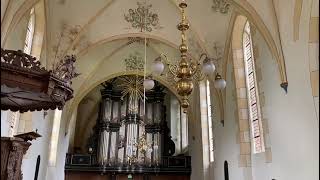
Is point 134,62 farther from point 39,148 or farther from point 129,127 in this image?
point 39,148

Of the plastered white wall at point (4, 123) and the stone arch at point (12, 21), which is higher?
the stone arch at point (12, 21)

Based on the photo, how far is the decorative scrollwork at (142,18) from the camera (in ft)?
31.7

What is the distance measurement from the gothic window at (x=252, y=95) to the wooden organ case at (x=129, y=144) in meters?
5.50

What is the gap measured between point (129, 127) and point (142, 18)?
5.59 metres

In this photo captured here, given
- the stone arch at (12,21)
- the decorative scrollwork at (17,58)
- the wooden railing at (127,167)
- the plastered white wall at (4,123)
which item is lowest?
the wooden railing at (127,167)

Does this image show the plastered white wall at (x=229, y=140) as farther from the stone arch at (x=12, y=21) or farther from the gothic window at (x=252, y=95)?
the stone arch at (x=12, y=21)

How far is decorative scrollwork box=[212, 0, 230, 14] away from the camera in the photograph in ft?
28.1

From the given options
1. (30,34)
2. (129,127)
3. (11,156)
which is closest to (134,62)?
(129,127)

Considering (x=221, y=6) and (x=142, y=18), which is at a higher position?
(x=142, y=18)

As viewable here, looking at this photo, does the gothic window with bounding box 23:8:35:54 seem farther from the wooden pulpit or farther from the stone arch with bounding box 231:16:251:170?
the stone arch with bounding box 231:16:251:170

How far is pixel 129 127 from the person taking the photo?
14047 mm

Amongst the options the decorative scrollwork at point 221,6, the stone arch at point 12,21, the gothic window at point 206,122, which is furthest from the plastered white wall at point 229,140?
the stone arch at point 12,21

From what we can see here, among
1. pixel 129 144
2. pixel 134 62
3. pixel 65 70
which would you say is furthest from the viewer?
pixel 129 144

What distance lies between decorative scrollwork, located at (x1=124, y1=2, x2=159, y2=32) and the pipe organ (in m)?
4.70
